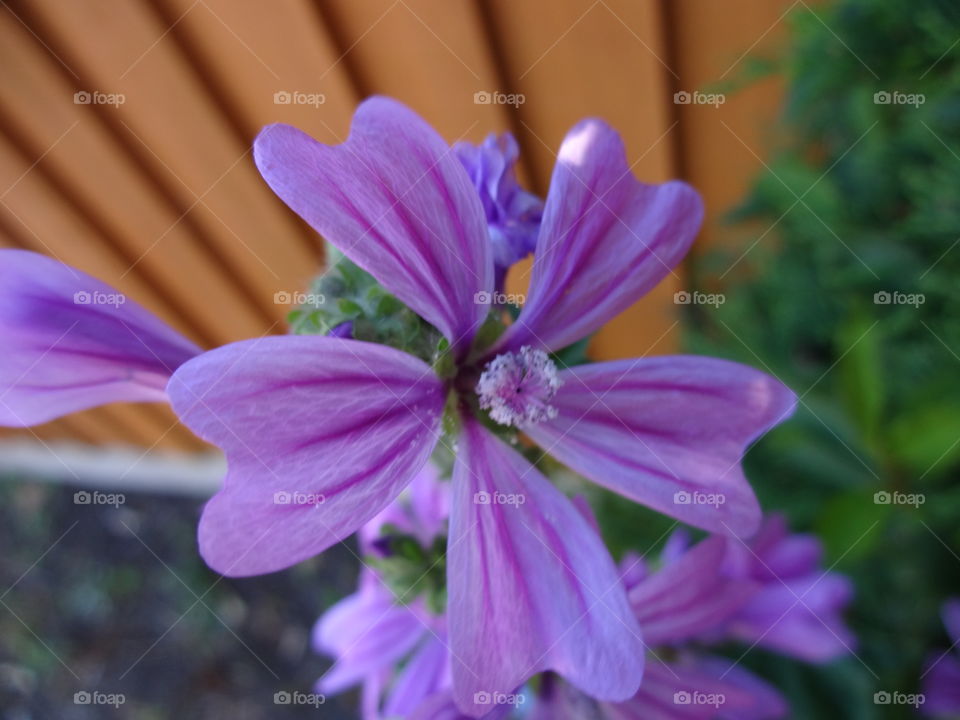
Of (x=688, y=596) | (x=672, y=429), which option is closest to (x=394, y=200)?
(x=672, y=429)

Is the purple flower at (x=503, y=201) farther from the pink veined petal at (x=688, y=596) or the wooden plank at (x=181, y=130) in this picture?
the wooden plank at (x=181, y=130)

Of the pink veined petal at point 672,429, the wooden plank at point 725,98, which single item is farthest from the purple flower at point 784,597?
the wooden plank at point 725,98

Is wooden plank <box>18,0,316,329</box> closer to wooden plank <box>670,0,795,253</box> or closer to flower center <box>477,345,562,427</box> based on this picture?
wooden plank <box>670,0,795,253</box>

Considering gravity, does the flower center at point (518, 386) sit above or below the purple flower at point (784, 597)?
above

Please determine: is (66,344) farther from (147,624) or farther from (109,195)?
(147,624)

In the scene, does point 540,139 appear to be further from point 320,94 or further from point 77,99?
point 77,99

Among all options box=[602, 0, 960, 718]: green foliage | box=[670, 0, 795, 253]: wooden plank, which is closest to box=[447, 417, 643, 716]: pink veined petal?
box=[602, 0, 960, 718]: green foliage
